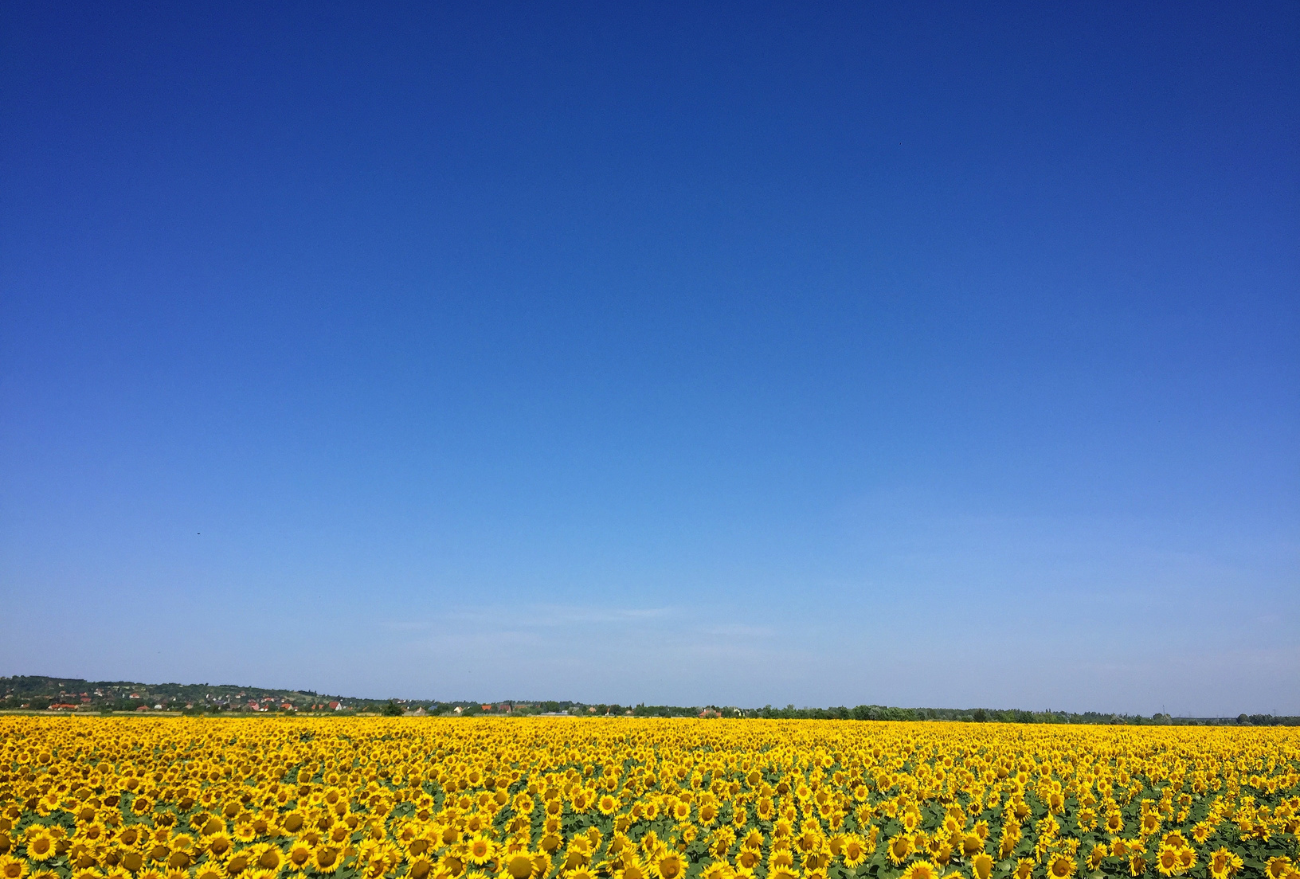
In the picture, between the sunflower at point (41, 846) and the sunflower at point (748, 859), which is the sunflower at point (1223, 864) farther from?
the sunflower at point (41, 846)

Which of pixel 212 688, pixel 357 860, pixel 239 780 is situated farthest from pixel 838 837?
pixel 212 688

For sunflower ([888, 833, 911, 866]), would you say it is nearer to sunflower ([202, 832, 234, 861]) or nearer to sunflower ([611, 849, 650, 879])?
sunflower ([611, 849, 650, 879])

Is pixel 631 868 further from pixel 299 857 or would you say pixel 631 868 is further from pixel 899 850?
pixel 899 850

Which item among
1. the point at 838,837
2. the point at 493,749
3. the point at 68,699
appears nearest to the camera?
the point at 838,837

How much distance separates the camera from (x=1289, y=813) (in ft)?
50.7

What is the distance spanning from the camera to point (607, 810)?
12797 mm

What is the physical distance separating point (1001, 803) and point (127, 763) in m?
21.8

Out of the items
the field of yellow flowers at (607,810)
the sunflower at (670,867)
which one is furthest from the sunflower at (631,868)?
the sunflower at (670,867)

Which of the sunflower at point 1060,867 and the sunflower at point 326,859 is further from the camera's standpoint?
the sunflower at point 1060,867

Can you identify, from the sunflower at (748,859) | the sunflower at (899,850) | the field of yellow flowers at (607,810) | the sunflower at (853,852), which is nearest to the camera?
the field of yellow flowers at (607,810)

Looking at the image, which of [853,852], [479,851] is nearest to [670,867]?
[479,851]

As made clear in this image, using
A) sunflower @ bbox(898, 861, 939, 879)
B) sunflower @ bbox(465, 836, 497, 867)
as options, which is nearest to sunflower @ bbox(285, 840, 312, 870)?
sunflower @ bbox(465, 836, 497, 867)

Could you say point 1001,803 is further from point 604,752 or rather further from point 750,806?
point 604,752

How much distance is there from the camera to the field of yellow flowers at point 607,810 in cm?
859
